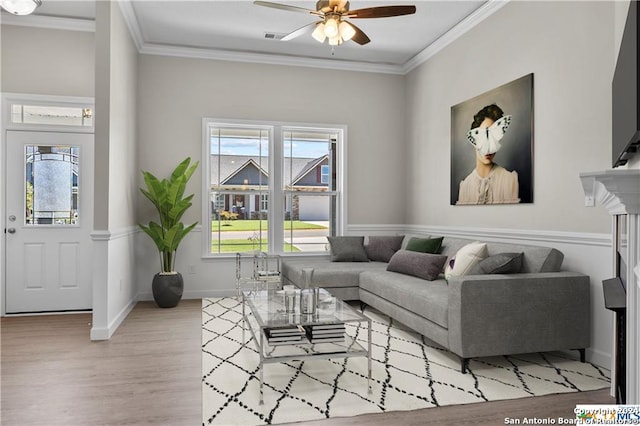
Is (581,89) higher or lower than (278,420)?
higher

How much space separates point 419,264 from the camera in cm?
429

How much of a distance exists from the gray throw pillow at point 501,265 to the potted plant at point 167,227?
328 centimetres

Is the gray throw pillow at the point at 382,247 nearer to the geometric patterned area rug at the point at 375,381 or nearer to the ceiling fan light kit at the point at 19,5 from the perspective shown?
the geometric patterned area rug at the point at 375,381

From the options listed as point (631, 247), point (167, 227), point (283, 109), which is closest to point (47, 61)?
point (167, 227)

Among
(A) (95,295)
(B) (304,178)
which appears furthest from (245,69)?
(A) (95,295)

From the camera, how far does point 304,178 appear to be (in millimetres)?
6176

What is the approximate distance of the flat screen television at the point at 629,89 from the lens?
5.45 ft

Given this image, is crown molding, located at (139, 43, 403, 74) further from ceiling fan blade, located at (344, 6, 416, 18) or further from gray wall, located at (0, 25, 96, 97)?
ceiling fan blade, located at (344, 6, 416, 18)

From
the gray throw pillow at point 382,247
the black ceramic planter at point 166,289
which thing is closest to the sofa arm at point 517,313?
the gray throw pillow at point 382,247

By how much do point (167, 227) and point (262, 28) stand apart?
2492 millimetres

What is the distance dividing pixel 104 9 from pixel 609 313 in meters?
4.68

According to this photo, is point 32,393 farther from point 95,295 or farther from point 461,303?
point 461,303

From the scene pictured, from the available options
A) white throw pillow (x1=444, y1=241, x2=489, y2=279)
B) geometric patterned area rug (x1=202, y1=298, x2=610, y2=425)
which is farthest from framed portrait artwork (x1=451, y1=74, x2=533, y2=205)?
geometric patterned area rug (x1=202, y1=298, x2=610, y2=425)

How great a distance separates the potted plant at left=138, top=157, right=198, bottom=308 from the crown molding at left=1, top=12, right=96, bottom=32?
1.71 metres
